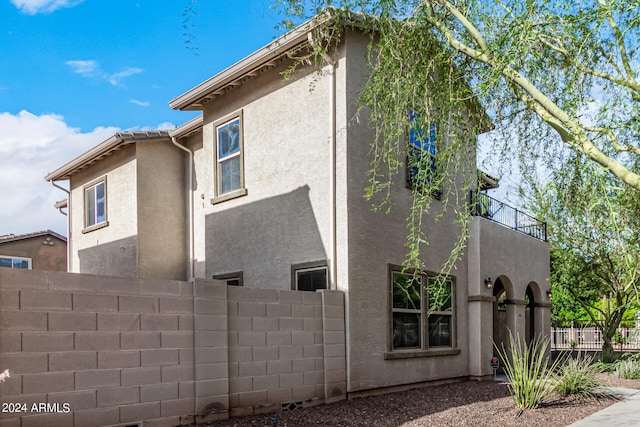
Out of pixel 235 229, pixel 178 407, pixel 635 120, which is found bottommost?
pixel 178 407

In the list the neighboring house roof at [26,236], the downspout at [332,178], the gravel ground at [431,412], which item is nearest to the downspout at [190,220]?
the downspout at [332,178]

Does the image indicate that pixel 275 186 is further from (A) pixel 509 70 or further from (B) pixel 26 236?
(B) pixel 26 236

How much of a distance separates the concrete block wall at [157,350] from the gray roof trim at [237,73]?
467 centimetres

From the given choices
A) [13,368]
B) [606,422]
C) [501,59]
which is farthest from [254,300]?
[606,422]

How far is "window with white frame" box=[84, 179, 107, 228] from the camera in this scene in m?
16.8

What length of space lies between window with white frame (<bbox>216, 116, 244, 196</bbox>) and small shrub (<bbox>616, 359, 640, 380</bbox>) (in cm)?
1086

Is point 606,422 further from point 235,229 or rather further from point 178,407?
point 235,229

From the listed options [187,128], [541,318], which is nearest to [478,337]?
[541,318]

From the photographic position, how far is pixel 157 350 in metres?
7.60

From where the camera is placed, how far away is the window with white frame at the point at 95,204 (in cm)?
1675

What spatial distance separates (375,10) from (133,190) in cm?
1000

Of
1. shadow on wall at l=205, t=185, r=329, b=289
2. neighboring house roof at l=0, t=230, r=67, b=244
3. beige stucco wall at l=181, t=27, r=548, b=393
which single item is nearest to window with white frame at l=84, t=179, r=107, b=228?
beige stucco wall at l=181, t=27, r=548, b=393

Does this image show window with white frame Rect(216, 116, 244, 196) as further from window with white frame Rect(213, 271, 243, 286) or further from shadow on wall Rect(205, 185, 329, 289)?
window with white frame Rect(213, 271, 243, 286)

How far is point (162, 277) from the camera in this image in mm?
15008
